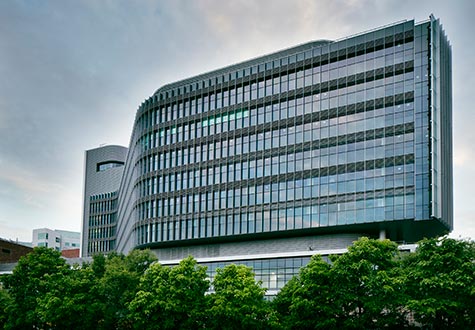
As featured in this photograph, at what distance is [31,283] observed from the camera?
217 feet

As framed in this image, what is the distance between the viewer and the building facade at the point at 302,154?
70375 mm

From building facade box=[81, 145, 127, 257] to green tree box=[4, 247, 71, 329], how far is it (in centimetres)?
7947

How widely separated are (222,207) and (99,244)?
A: 3085 inches

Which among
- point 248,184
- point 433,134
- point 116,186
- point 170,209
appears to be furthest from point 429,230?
point 116,186

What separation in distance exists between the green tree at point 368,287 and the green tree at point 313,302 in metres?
0.67

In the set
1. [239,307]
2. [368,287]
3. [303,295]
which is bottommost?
[239,307]

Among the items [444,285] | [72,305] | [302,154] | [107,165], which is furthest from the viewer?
[107,165]

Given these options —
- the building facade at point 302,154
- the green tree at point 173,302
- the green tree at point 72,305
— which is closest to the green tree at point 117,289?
the green tree at point 72,305

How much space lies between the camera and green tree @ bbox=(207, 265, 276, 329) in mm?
50562

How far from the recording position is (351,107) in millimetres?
74625

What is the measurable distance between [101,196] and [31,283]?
292 feet

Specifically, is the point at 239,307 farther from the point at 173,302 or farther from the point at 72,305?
the point at 72,305

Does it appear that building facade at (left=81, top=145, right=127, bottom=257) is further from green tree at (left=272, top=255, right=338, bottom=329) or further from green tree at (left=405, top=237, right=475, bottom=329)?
green tree at (left=405, top=237, right=475, bottom=329)

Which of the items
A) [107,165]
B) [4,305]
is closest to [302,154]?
[4,305]
